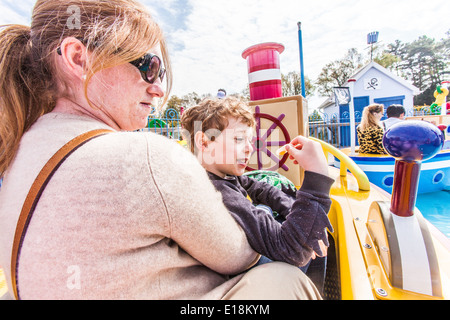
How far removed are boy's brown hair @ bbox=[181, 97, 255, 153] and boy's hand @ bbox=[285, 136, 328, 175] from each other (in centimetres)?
43

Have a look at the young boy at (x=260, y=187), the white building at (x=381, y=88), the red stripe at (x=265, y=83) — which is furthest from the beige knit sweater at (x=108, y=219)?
the white building at (x=381, y=88)

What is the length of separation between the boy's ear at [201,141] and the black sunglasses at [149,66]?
18.6 inches

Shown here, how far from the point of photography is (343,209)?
1350 mm

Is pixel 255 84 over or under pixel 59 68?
over

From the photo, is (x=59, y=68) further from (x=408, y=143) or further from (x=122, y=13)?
(x=408, y=143)

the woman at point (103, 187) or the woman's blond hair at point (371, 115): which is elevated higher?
the woman's blond hair at point (371, 115)

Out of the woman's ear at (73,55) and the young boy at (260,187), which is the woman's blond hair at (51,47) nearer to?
the woman's ear at (73,55)

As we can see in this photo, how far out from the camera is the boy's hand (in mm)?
828

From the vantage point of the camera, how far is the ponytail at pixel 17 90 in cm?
64

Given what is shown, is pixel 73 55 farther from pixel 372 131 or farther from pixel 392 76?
pixel 392 76

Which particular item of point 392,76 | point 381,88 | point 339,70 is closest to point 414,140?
point 381,88
